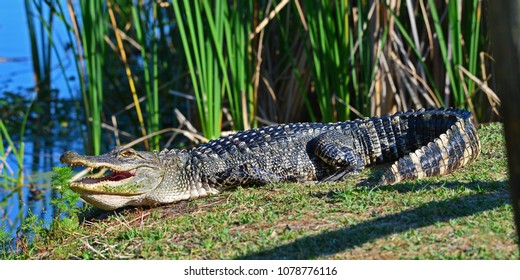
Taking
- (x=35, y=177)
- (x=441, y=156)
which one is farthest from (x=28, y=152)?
(x=441, y=156)

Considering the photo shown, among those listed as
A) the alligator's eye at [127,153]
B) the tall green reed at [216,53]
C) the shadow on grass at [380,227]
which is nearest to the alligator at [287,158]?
the alligator's eye at [127,153]

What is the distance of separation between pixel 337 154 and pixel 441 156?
83 centimetres

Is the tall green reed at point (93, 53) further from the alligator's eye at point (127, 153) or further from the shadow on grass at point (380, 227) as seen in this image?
the shadow on grass at point (380, 227)

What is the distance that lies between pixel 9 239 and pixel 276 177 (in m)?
1.97

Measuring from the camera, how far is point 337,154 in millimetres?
5980

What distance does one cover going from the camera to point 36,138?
9.91 m

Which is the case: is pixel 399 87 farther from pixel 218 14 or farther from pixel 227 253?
pixel 227 253

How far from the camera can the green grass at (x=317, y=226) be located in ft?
13.9

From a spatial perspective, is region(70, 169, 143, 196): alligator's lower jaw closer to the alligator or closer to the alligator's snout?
the alligator

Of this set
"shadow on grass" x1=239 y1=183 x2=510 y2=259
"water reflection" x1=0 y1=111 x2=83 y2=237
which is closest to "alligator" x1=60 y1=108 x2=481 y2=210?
"shadow on grass" x1=239 y1=183 x2=510 y2=259

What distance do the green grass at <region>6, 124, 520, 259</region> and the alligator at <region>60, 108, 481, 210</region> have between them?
0.16m

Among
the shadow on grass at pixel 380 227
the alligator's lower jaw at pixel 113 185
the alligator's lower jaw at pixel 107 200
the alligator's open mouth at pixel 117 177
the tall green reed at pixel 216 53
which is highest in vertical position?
the tall green reed at pixel 216 53

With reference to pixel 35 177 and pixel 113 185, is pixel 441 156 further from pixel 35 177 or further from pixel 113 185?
pixel 35 177
